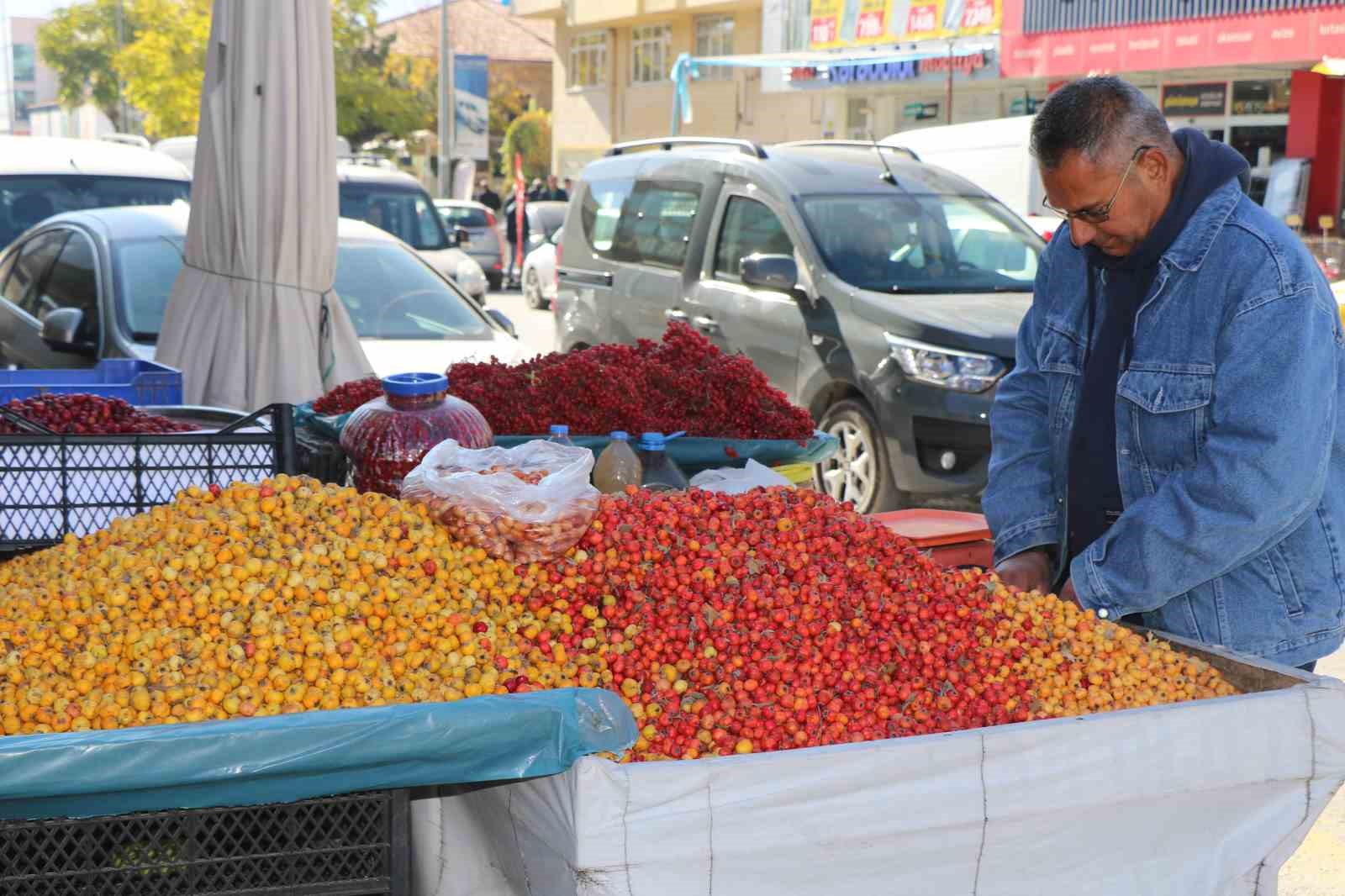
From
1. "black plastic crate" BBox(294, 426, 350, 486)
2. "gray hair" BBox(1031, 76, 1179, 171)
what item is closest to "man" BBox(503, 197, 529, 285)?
"black plastic crate" BBox(294, 426, 350, 486)

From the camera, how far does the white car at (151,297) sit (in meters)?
6.89

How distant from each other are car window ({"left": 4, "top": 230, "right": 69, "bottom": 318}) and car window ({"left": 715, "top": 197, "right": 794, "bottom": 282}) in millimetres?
3778

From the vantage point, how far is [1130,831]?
2.51 meters

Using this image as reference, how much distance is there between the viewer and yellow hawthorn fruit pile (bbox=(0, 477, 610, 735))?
7.22 feet

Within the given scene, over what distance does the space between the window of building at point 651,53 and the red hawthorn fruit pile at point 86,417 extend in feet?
119

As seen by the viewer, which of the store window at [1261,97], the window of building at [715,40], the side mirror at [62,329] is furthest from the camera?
the window of building at [715,40]

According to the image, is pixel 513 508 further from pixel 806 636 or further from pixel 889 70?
pixel 889 70

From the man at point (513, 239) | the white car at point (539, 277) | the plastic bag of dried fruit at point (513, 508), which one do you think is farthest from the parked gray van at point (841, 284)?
the man at point (513, 239)

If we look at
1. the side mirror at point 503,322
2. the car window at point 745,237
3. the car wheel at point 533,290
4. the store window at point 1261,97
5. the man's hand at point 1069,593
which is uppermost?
the store window at point 1261,97

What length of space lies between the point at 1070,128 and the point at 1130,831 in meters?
1.35

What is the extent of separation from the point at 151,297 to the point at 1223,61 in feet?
65.8

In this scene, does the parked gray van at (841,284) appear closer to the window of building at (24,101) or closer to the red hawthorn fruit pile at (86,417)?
the red hawthorn fruit pile at (86,417)

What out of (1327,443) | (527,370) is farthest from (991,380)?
(1327,443)

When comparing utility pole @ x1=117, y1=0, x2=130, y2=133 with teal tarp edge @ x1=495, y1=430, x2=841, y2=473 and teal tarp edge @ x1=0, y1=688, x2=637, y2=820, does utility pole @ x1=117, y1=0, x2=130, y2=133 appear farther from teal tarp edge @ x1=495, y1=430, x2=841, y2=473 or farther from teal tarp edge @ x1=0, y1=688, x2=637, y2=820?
teal tarp edge @ x1=0, y1=688, x2=637, y2=820
